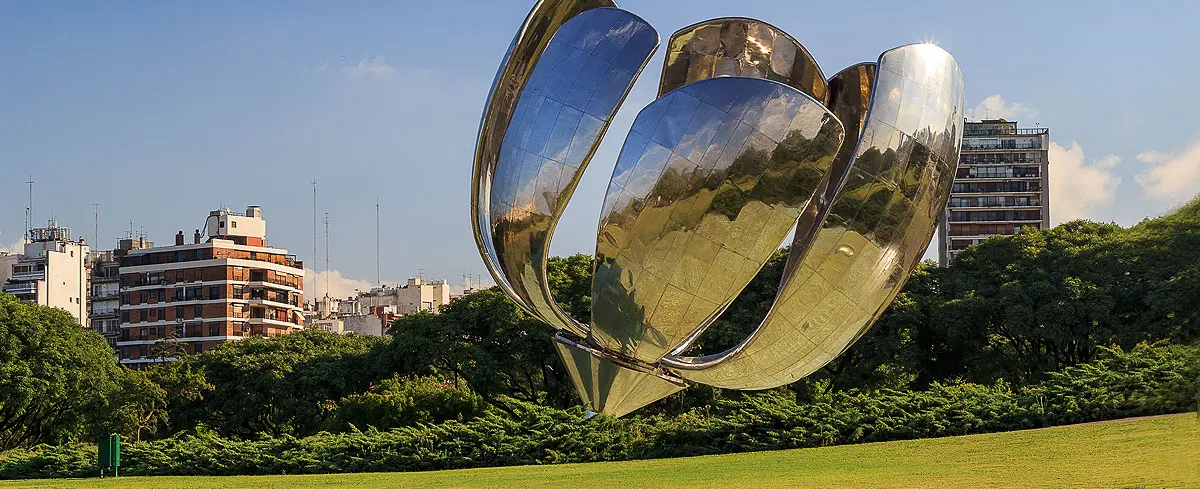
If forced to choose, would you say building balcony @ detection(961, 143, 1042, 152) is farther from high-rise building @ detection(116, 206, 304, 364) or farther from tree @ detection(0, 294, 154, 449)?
tree @ detection(0, 294, 154, 449)

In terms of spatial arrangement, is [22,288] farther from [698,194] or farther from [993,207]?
[698,194]

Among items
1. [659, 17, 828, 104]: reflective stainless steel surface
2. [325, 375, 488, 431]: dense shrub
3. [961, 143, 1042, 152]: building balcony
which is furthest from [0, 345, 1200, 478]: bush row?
[961, 143, 1042, 152]: building balcony

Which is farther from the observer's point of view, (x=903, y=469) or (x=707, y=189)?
(x=903, y=469)

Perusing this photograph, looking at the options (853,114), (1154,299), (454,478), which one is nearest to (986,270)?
(1154,299)

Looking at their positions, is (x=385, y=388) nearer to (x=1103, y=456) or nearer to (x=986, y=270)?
(x=986, y=270)

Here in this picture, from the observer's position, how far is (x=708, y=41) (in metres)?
12.8

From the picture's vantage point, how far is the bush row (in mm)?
25344

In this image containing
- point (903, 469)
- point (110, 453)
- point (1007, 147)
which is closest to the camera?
point (903, 469)

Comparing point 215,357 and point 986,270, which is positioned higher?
point 986,270

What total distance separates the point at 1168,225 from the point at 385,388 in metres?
21.3

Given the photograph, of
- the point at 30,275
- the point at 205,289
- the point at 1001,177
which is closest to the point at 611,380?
the point at 205,289

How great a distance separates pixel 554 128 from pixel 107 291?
93.1 metres

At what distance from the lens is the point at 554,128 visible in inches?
426

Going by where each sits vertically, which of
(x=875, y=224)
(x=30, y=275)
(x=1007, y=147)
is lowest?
(x=875, y=224)
